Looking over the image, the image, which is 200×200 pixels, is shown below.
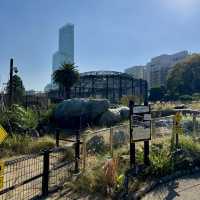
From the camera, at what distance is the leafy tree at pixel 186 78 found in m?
74.6

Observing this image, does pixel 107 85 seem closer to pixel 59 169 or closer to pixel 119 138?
pixel 119 138

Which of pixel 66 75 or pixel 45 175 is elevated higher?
pixel 66 75

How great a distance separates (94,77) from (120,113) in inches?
1747

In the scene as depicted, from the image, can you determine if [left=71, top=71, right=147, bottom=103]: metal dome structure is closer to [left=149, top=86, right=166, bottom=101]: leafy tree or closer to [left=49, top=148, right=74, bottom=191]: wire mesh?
[left=149, top=86, right=166, bottom=101]: leafy tree

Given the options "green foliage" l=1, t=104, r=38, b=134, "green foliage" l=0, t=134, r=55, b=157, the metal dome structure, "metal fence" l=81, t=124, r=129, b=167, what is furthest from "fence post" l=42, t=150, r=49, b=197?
the metal dome structure

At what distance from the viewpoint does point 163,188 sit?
714cm

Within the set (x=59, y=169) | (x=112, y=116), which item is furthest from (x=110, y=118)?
(x=59, y=169)

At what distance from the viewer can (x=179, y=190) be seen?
7055mm

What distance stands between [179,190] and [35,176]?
122 inches

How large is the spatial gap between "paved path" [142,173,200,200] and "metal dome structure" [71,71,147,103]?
2186 inches

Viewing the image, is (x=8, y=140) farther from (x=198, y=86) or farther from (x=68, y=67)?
(x=198, y=86)

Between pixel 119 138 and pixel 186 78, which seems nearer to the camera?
pixel 119 138

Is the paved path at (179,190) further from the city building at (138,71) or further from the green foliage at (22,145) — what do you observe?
the city building at (138,71)

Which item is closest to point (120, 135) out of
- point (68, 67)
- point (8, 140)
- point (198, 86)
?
point (8, 140)
